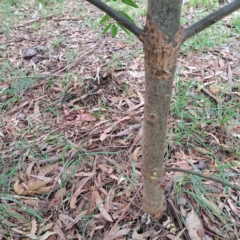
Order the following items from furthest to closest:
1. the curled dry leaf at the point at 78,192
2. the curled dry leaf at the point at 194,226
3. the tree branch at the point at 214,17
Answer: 1. the curled dry leaf at the point at 78,192
2. the curled dry leaf at the point at 194,226
3. the tree branch at the point at 214,17

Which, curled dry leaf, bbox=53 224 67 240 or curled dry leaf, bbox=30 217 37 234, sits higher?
curled dry leaf, bbox=30 217 37 234

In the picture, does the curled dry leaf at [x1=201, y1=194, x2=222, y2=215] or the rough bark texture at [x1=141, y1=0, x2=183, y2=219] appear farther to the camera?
the curled dry leaf at [x1=201, y1=194, x2=222, y2=215]

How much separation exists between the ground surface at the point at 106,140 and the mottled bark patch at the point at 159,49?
0.68m

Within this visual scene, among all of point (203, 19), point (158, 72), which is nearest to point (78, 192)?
point (158, 72)

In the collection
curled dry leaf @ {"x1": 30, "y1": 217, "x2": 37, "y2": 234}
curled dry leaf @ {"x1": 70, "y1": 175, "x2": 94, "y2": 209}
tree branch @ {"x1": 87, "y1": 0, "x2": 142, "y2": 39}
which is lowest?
curled dry leaf @ {"x1": 30, "y1": 217, "x2": 37, "y2": 234}

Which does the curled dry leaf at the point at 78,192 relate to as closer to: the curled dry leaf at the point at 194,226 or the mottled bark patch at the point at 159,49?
the curled dry leaf at the point at 194,226

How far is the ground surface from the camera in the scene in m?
1.07

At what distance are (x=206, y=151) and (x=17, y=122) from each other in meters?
1.17

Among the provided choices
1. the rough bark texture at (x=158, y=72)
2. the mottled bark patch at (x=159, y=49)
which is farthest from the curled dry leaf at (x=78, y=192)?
the mottled bark patch at (x=159, y=49)

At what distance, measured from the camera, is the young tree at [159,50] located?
1.79 ft

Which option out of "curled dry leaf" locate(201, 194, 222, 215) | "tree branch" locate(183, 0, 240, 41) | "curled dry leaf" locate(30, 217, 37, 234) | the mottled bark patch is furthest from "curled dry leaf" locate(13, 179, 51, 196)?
"tree branch" locate(183, 0, 240, 41)

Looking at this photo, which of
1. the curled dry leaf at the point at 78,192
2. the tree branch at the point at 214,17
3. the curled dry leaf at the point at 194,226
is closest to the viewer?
the tree branch at the point at 214,17

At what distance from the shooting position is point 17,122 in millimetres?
1616

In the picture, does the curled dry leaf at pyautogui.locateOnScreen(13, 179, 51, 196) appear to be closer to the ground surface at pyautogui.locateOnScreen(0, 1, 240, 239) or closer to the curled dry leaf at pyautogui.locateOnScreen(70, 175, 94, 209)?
the ground surface at pyautogui.locateOnScreen(0, 1, 240, 239)
